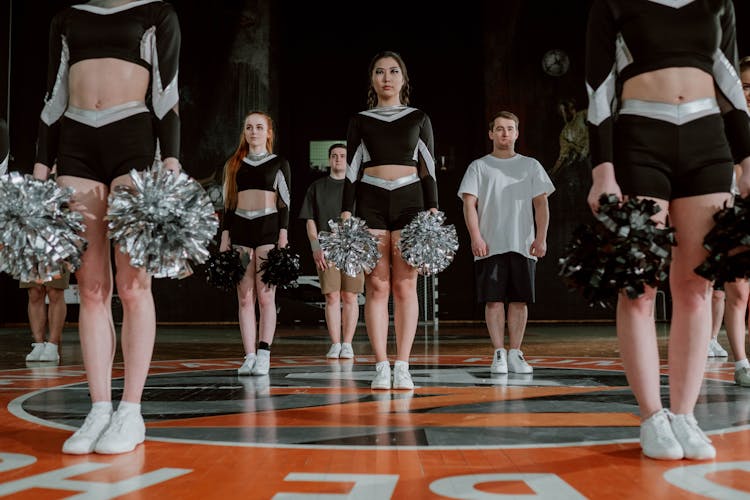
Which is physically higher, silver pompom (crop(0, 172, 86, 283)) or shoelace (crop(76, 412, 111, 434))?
silver pompom (crop(0, 172, 86, 283))

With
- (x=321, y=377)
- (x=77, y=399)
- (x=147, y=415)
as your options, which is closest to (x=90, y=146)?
(x=147, y=415)

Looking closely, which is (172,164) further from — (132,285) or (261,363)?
(261,363)

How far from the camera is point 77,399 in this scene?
338 centimetres

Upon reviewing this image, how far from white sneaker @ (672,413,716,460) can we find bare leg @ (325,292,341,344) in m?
4.20

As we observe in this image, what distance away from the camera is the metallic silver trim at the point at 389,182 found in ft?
12.2

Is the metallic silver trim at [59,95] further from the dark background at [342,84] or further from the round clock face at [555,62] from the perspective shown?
the round clock face at [555,62]

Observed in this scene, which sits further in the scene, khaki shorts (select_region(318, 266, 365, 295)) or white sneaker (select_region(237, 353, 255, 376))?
khaki shorts (select_region(318, 266, 365, 295))

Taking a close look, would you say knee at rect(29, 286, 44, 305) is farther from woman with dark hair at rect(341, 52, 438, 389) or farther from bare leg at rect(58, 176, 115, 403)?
bare leg at rect(58, 176, 115, 403)

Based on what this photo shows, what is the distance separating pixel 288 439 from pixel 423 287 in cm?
992

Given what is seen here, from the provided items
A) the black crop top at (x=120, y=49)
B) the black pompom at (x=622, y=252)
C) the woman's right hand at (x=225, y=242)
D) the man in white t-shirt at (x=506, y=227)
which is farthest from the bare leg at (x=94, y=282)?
the man in white t-shirt at (x=506, y=227)

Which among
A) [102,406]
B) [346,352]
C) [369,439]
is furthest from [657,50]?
[346,352]

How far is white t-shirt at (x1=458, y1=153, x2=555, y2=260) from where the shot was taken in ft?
15.2

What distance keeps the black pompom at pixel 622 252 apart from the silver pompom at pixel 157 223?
1.18m

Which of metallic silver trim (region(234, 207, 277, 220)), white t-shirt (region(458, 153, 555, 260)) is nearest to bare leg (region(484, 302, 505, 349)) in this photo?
white t-shirt (region(458, 153, 555, 260))
